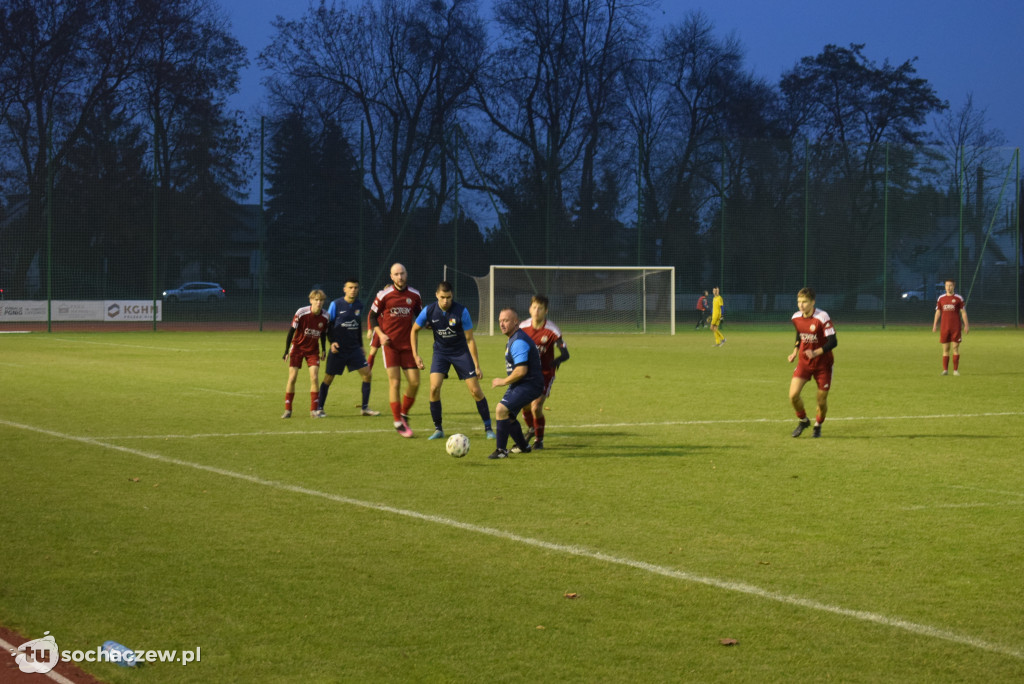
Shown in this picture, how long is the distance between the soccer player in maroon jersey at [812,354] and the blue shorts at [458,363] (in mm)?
3634

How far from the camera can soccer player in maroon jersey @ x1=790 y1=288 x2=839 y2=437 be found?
42.3ft

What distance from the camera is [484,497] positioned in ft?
29.4

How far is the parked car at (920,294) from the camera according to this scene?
4859cm

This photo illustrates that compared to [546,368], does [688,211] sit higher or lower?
higher

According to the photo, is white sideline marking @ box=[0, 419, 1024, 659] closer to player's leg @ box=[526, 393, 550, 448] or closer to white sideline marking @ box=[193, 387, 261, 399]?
player's leg @ box=[526, 393, 550, 448]

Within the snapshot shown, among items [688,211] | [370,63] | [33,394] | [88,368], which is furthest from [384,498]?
[370,63]

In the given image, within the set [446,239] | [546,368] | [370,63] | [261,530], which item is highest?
[370,63]

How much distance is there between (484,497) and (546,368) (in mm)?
3175

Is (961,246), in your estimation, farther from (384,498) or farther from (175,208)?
(384,498)

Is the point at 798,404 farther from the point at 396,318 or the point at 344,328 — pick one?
the point at 344,328

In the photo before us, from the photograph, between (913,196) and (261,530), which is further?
(913,196)

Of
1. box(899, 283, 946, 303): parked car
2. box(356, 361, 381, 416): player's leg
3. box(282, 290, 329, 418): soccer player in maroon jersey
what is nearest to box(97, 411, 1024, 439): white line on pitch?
box(356, 361, 381, 416): player's leg

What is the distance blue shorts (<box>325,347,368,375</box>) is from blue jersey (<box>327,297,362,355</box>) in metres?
0.04

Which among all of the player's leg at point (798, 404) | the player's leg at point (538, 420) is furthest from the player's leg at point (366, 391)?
the player's leg at point (798, 404)
